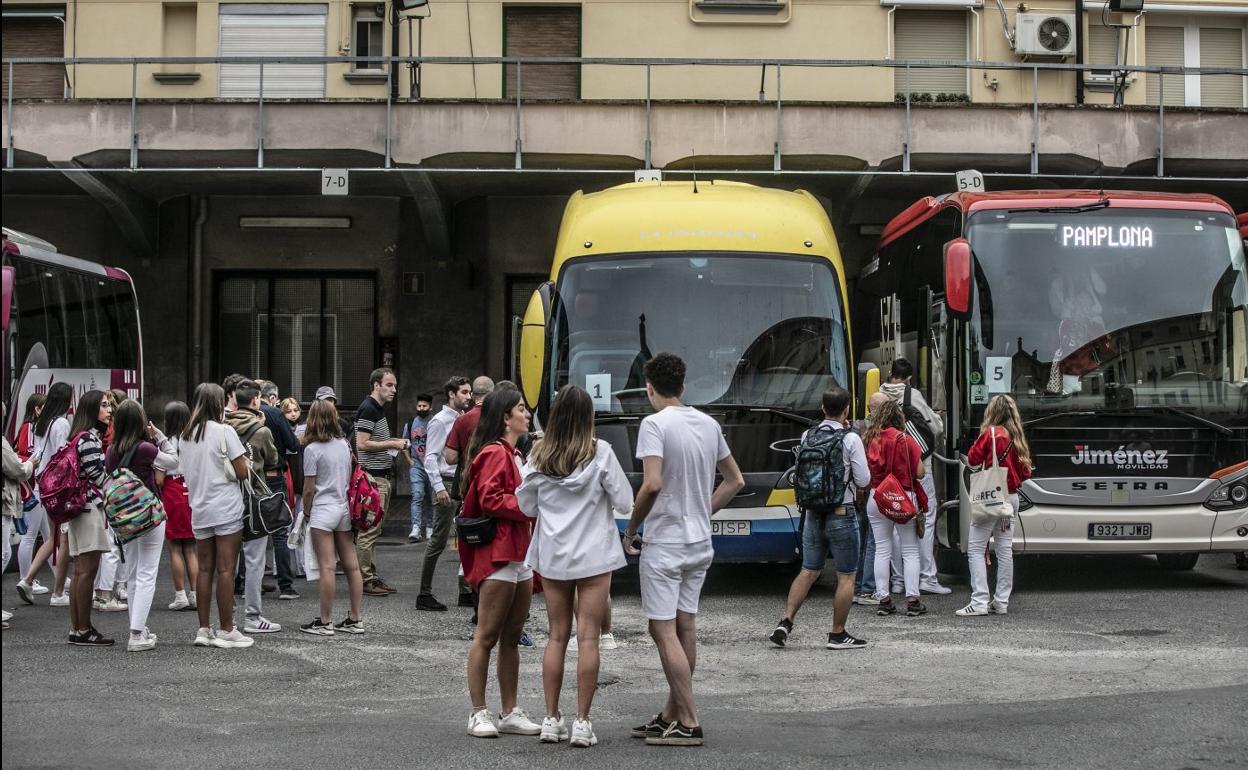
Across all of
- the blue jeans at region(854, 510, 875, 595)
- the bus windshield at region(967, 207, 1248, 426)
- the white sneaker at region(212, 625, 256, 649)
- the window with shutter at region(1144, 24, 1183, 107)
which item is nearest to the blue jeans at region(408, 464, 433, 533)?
the blue jeans at region(854, 510, 875, 595)

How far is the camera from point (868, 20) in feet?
75.9

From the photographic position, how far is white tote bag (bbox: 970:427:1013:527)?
10.9 metres

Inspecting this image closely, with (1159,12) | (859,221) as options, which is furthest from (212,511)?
(1159,12)

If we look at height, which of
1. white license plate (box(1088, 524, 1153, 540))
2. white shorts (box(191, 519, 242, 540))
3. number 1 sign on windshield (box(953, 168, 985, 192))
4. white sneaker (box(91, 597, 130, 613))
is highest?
number 1 sign on windshield (box(953, 168, 985, 192))

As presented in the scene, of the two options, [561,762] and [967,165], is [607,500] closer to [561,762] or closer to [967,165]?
[561,762]

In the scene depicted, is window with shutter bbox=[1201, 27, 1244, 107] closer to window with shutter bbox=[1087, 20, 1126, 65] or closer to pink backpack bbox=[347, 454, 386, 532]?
window with shutter bbox=[1087, 20, 1126, 65]

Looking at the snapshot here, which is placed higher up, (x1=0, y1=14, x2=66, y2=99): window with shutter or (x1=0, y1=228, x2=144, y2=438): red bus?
(x1=0, y1=14, x2=66, y2=99): window with shutter

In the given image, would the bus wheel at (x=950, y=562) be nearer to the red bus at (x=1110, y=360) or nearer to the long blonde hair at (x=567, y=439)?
the red bus at (x=1110, y=360)

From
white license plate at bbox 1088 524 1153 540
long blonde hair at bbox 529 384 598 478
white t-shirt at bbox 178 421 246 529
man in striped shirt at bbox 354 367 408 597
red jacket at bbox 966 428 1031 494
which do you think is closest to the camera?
long blonde hair at bbox 529 384 598 478

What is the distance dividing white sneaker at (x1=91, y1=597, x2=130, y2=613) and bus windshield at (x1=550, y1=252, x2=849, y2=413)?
3.84m

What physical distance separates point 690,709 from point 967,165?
15098 millimetres

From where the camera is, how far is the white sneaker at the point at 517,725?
683 cm

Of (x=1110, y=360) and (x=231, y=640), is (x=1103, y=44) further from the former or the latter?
(x=231, y=640)

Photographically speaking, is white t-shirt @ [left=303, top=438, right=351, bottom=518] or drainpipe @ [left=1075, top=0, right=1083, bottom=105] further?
drainpipe @ [left=1075, top=0, right=1083, bottom=105]
